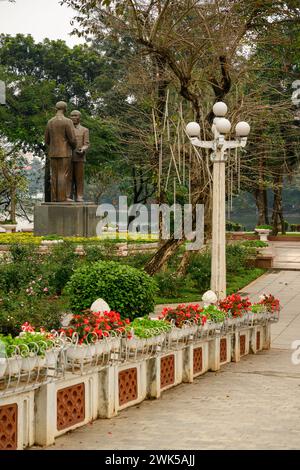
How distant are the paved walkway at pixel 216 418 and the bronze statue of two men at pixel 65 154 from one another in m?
17.4

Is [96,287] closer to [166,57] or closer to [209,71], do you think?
[166,57]

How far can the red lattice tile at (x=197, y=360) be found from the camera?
12734 mm

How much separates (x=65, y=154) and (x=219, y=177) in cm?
1597

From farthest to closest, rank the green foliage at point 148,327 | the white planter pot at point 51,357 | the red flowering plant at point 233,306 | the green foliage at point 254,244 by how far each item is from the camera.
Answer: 1. the green foliage at point 254,244
2. the red flowering plant at point 233,306
3. the green foliage at point 148,327
4. the white planter pot at point 51,357

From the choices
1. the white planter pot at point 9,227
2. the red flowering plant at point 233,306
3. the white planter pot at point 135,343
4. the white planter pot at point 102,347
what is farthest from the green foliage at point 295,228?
the white planter pot at point 102,347

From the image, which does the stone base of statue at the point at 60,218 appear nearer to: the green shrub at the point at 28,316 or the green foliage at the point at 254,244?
the green foliage at the point at 254,244

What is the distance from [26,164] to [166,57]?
28.4 meters

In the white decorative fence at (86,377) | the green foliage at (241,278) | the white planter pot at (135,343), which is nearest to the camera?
the white decorative fence at (86,377)

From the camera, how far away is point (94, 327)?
31.9 feet

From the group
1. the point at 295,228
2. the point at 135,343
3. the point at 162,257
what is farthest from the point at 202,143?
the point at 295,228

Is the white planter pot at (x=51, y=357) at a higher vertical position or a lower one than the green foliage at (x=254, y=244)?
lower

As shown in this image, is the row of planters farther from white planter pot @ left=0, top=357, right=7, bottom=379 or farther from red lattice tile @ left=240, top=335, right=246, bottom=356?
red lattice tile @ left=240, top=335, right=246, bottom=356

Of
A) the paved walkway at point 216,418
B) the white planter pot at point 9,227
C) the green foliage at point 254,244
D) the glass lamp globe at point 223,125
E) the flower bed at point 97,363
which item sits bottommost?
the paved walkway at point 216,418
